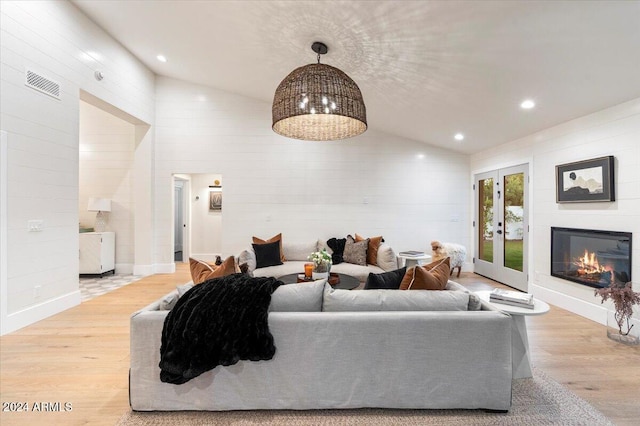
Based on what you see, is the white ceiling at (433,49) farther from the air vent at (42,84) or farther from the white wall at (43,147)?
the air vent at (42,84)

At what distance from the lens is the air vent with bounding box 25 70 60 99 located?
3455 millimetres

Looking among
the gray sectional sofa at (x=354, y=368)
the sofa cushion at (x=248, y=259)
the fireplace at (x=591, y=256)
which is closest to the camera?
the gray sectional sofa at (x=354, y=368)

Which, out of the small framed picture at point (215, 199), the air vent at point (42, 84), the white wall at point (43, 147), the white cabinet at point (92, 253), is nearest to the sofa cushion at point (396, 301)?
the white wall at point (43, 147)

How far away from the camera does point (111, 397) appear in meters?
2.11

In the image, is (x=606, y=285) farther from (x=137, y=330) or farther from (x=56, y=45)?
(x=56, y=45)

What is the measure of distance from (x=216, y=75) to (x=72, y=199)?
3110 mm

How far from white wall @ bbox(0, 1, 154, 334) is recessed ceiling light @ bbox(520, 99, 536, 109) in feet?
19.2

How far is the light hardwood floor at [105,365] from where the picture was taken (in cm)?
199

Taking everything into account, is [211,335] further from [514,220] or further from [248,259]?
[514,220]

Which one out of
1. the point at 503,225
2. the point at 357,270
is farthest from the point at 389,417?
the point at 503,225

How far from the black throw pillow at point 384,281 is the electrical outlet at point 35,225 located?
3.89 m

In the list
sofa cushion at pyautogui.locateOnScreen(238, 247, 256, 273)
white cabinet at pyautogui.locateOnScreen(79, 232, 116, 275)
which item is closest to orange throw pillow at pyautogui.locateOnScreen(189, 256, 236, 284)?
sofa cushion at pyautogui.locateOnScreen(238, 247, 256, 273)

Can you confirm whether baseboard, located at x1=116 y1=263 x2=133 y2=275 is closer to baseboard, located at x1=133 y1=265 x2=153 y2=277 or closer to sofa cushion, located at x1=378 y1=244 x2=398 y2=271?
baseboard, located at x1=133 y1=265 x2=153 y2=277

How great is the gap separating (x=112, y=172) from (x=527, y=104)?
7.24 metres
